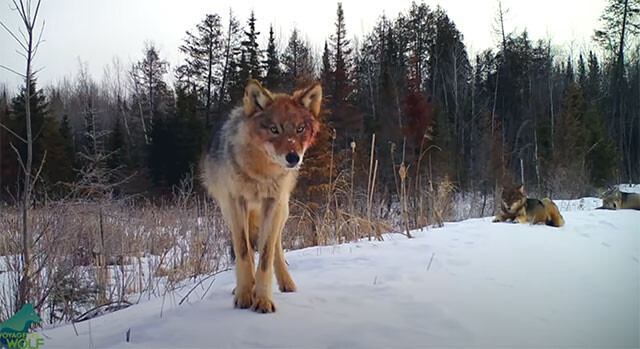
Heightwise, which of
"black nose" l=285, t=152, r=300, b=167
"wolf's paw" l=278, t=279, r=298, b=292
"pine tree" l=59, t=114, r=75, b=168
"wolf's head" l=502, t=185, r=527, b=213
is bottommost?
"wolf's paw" l=278, t=279, r=298, b=292

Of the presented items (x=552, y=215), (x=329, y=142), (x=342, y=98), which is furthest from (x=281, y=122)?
(x=342, y=98)

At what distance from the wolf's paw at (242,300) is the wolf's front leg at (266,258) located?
0.24 feet

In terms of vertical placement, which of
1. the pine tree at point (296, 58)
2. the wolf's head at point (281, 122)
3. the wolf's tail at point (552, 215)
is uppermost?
the pine tree at point (296, 58)

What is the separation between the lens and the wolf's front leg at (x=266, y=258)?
9.04 feet

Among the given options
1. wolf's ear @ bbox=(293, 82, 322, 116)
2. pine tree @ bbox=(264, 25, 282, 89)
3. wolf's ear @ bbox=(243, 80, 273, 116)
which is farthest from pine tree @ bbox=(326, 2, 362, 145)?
wolf's ear @ bbox=(243, 80, 273, 116)

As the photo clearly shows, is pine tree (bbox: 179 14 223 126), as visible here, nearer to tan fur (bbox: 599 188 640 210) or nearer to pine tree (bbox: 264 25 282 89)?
pine tree (bbox: 264 25 282 89)

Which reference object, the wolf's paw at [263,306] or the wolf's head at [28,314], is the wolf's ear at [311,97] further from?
the wolf's head at [28,314]

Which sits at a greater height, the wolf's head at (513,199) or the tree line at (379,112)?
the tree line at (379,112)

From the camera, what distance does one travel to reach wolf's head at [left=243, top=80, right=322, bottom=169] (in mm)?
2924

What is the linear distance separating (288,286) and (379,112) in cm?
1961

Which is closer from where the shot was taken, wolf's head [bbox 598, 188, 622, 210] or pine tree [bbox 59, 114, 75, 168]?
wolf's head [bbox 598, 188, 622, 210]

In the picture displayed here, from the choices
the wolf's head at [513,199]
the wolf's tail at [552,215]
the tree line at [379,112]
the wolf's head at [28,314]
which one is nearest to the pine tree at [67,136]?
the tree line at [379,112]

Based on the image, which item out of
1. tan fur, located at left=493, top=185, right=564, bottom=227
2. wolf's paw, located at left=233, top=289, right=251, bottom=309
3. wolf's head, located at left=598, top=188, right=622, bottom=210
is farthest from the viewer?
wolf's head, located at left=598, top=188, right=622, bottom=210

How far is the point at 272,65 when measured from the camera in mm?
15609
